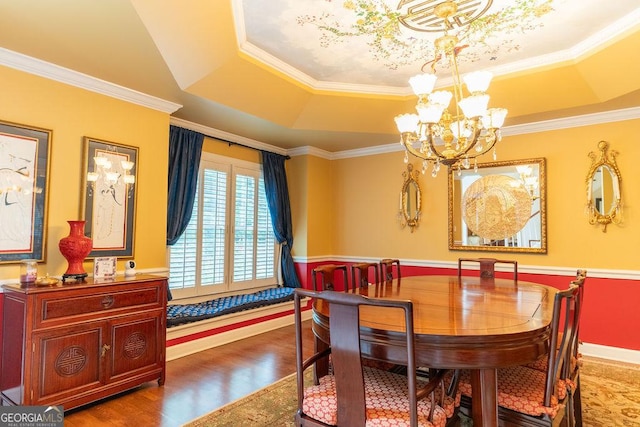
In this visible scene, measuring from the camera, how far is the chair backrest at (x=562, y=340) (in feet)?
5.46

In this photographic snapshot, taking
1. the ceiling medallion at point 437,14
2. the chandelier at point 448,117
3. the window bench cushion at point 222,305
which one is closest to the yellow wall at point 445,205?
the window bench cushion at point 222,305

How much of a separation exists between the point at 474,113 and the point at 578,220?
8.53 feet

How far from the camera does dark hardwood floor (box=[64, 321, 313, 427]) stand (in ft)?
8.09

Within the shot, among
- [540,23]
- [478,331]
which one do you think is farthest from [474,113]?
[478,331]

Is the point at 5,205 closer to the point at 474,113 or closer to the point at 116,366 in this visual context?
the point at 116,366

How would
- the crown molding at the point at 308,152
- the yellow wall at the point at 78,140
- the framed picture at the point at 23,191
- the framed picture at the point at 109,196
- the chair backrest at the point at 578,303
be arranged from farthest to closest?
1. the crown molding at the point at 308,152
2. the framed picture at the point at 109,196
3. the yellow wall at the point at 78,140
4. the framed picture at the point at 23,191
5. the chair backrest at the point at 578,303

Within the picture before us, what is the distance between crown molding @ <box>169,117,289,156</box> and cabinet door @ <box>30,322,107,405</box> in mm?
2395

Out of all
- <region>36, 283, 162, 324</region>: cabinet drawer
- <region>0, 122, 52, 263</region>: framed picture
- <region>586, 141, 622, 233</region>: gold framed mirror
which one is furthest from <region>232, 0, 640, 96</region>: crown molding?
<region>36, 283, 162, 324</region>: cabinet drawer

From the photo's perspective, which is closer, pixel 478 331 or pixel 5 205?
pixel 478 331

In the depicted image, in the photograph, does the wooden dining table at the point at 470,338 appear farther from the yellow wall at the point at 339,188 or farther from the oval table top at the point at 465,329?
the yellow wall at the point at 339,188

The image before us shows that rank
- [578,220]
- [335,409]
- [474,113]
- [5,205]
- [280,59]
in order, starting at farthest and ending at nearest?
[578,220], [280,59], [5,205], [474,113], [335,409]

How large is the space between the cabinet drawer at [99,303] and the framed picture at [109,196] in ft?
1.94

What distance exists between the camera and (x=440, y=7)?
2336mm

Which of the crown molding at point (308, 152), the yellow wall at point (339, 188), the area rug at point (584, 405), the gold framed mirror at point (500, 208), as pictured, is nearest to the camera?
the area rug at point (584, 405)
